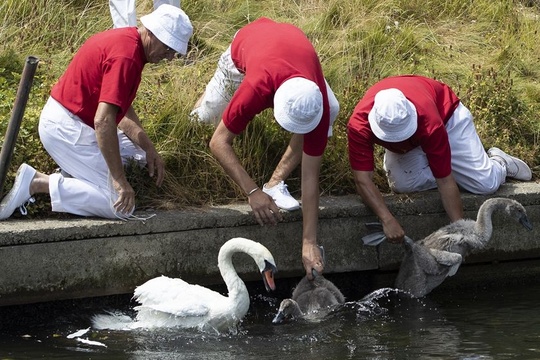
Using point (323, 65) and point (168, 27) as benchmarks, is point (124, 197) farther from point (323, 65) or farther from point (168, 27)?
point (323, 65)

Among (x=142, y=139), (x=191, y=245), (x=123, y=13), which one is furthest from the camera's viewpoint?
(x=123, y=13)

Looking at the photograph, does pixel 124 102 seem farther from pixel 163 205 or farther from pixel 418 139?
pixel 418 139

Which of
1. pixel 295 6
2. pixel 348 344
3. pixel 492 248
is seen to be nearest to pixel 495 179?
pixel 492 248

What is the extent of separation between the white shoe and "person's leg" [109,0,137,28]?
2524 mm

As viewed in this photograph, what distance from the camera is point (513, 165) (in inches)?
354

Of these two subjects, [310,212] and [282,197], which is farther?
[282,197]

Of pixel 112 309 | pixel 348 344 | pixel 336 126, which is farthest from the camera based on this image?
pixel 336 126

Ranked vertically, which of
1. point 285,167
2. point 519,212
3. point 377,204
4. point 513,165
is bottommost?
point 519,212

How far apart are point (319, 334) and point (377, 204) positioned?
124 cm

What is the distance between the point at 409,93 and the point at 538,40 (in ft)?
11.8

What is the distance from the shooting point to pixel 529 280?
8.84 meters

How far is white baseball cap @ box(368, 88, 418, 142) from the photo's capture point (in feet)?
25.9

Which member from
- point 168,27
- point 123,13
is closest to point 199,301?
point 168,27

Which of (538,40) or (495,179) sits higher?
(538,40)
